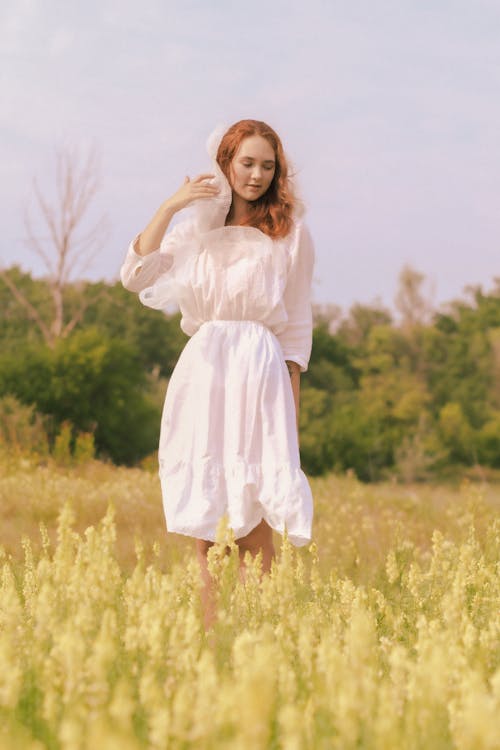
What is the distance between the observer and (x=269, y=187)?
4.59m

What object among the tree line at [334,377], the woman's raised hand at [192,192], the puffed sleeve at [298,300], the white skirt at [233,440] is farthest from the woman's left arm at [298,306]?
the tree line at [334,377]

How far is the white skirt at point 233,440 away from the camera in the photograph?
4.14 meters

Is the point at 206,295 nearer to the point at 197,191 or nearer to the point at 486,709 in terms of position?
the point at 197,191

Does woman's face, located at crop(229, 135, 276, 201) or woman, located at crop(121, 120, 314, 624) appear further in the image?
woman's face, located at crop(229, 135, 276, 201)

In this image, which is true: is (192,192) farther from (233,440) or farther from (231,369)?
(233,440)

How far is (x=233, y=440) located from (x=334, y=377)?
27520mm

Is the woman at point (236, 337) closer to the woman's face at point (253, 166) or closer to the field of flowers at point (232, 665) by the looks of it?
the woman's face at point (253, 166)

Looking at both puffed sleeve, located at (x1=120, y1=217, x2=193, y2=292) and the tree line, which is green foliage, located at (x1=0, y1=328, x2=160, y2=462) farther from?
puffed sleeve, located at (x1=120, y1=217, x2=193, y2=292)

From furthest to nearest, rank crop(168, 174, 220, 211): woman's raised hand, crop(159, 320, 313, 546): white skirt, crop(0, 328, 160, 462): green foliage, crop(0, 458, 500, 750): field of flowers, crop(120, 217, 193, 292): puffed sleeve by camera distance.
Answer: crop(0, 328, 160, 462): green foliage → crop(120, 217, 193, 292): puffed sleeve → crop(168, 174, 220, 211): woman's raised hand → crop(159, 320, 313, 546): white skirt → crop(0, 458, 500, 750): field of flowers

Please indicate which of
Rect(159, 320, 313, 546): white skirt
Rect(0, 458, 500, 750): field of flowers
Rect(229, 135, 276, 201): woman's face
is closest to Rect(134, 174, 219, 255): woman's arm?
Rect(229, 135, 276, 201): woman's face

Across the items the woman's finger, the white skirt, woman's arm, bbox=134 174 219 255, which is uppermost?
the woman's finger

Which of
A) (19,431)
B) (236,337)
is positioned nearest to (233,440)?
(236,337)

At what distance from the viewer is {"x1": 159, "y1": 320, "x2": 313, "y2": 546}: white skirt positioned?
414 centimetres

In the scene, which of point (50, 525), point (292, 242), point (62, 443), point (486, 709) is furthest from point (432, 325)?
point (486, 709)
